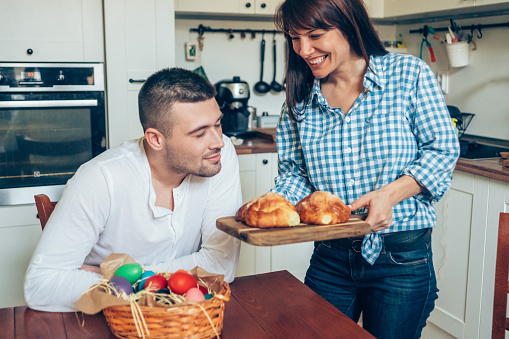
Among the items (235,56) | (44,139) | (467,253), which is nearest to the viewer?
(467,253)

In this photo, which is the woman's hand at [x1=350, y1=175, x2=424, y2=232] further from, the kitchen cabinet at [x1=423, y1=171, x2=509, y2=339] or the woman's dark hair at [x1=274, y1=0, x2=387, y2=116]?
the kitchen cabinet at [x1=423, y1=171, x2=509, y2=339]

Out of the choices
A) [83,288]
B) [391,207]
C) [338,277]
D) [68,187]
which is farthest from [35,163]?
[391,207]

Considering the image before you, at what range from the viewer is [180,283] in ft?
3.90

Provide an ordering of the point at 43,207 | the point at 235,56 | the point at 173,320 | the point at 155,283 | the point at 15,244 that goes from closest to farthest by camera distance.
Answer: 1. the point at 173,320
2. the point at 155,283
3. the point at 43,207
4. the point at 15,244
5. the point at 235,56

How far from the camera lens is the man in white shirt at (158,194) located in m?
1.50

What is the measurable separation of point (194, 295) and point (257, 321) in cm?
21

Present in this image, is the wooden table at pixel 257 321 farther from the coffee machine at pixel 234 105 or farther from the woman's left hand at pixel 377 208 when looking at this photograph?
the coffee machine at pixel 234 105

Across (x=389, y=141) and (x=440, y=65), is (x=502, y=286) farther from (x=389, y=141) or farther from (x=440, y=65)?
(x=440, y=65)

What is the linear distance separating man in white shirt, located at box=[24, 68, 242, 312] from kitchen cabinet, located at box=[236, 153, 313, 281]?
1557mm

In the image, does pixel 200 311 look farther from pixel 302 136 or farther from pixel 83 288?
pixel 302 136

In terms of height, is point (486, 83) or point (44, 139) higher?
point (486, 83)

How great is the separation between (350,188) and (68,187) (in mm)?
783

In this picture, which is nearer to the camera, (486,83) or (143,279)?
(143,279)

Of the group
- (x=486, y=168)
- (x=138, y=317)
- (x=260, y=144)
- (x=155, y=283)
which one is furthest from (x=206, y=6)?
(x=138, y=317)
